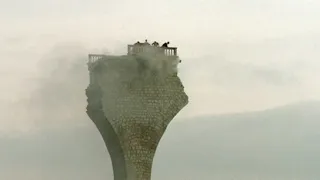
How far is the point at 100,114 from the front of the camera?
1029 inches

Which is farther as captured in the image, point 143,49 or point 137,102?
point 137,102

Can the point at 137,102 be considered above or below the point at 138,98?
below

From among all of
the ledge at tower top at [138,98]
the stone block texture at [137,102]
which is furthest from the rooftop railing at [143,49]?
the stone block texture at [137,102]

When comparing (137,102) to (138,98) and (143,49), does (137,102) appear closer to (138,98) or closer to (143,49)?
(138,98)

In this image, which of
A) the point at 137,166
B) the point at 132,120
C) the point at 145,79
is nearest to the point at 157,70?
the point at 145,79

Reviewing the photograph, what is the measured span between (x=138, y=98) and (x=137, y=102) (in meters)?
0.16

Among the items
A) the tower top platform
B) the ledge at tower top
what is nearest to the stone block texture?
the ledge at tower top

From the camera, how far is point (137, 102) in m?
25.5

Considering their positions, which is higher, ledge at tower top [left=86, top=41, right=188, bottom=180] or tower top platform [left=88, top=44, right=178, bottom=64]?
tower top platform [left=88, top=44, right=178, bottom=64]

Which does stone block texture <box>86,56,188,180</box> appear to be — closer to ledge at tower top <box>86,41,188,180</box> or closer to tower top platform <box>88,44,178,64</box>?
ledge at tower top <box>86,41,188,180</box>

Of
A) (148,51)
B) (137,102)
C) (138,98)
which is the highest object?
(148,51)

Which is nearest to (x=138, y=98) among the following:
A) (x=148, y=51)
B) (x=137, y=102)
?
(x=137, y=102)

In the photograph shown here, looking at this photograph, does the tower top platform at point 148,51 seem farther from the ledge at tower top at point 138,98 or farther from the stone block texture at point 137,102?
the stone block texture at point 137,102

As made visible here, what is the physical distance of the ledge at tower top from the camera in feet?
82.3
